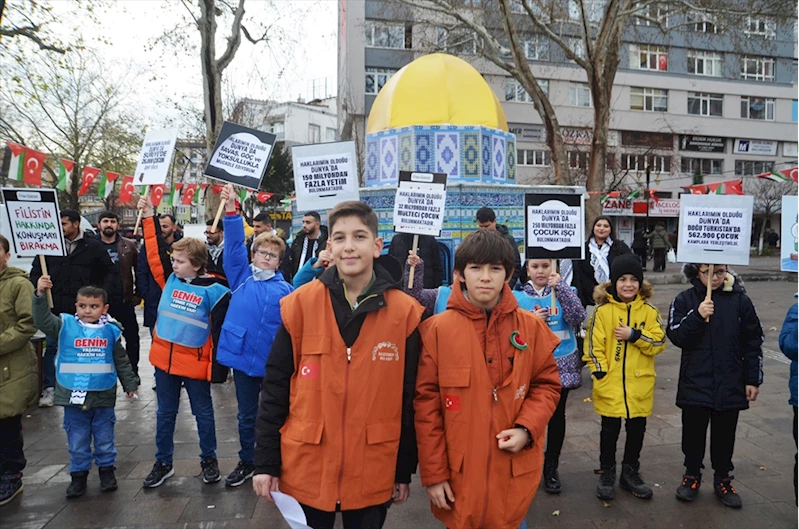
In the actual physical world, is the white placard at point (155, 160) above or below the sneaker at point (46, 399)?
above

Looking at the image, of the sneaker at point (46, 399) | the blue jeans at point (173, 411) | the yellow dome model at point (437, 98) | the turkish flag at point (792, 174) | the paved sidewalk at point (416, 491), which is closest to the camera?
the paved sidewalk at point (416, 491)

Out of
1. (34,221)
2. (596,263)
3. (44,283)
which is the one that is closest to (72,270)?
(34,221)

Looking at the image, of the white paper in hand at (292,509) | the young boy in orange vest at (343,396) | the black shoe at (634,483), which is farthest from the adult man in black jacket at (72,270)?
the black shoe at (634,483)

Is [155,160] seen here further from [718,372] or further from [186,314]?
[718,372]

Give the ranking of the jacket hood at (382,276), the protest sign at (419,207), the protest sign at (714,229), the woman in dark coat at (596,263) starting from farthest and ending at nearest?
the woman in dark coat at (596,263) < the protest sign at (419,207) < the protest sign at (714,229) < the jacket hood at (382,276)

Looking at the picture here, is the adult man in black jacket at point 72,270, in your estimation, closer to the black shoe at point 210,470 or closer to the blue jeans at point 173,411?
the blue jeans at point 173,411

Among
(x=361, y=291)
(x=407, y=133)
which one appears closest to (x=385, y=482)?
(x=361, y=291)

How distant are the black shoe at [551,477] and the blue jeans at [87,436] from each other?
10.5ft

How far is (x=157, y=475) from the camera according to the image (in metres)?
4.07

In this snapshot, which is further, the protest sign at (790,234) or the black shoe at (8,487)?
the black shoe at (8,487)

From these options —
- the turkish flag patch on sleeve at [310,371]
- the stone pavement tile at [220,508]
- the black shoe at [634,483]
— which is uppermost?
the turkish flag patch on sleeve at [310,371]

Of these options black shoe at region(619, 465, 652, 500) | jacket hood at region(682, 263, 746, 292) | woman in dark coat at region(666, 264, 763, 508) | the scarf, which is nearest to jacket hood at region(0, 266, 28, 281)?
black shoe at region(619, 465, 652, 500)

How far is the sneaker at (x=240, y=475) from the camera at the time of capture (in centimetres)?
405

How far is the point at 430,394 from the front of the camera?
2354 millimetres
